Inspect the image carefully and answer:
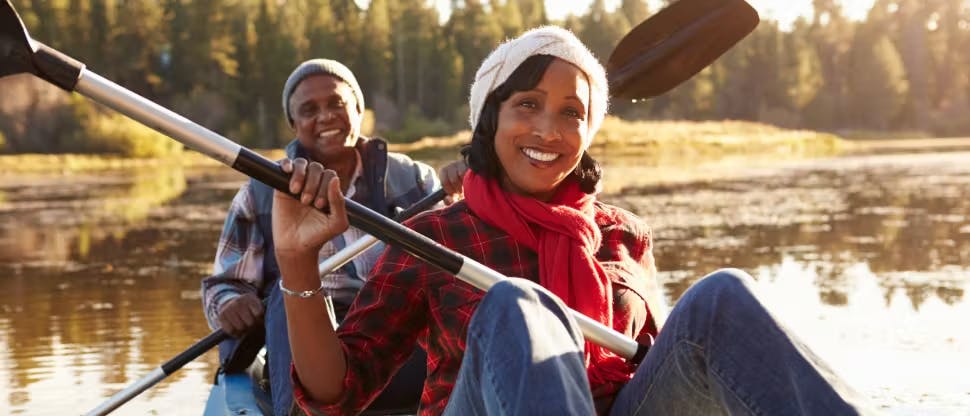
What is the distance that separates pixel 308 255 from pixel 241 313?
1.86 metres

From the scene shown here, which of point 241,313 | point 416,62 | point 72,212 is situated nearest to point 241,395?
point 241,313

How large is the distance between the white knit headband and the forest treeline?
34026mm

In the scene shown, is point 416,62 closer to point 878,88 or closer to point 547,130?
point 878,88

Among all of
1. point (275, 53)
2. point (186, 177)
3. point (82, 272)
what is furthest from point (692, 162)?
point (275, 53)

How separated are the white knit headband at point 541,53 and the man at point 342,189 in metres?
1.39

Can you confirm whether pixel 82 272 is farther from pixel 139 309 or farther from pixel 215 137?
pixel 215 137

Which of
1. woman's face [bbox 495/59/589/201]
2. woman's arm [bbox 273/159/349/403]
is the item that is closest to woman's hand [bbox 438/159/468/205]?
woman's face [bbox 495/59/589/201]

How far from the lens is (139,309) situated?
7711 mm

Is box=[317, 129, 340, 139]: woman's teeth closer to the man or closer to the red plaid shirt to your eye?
the man

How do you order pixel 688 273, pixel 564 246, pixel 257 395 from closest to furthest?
1. pixel 564 246
2. pixel 257 395
3. pixel 688 273

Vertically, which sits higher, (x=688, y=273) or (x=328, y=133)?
(x=328, y=133)

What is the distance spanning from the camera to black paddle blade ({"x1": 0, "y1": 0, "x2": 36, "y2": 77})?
222cm

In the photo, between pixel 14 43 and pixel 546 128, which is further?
pixel 546 128

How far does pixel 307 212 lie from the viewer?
7.38ft
